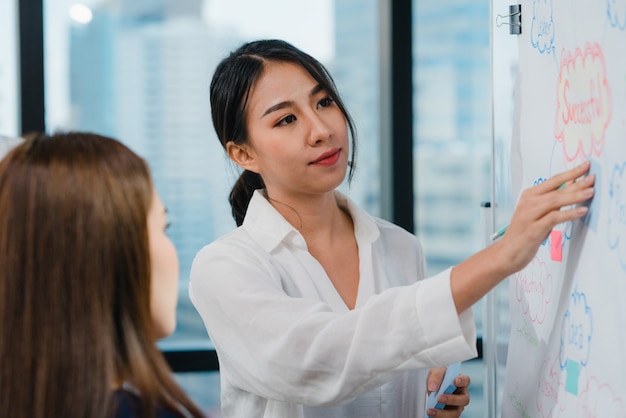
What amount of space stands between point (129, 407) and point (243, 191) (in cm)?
82

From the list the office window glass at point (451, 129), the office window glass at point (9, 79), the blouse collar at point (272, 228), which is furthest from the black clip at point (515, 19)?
the office window glass at point (9, 79)

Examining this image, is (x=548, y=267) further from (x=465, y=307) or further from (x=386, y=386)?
(x=386, y=386)

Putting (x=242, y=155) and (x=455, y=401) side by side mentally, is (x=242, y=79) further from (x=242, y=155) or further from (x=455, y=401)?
(x=455, y=401)

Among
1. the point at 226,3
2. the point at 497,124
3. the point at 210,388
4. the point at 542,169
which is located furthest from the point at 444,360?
the point at 226,3

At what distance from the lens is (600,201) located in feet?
3.74

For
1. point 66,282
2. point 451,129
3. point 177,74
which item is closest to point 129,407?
point 66,282

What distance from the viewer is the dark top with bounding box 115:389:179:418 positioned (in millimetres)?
992

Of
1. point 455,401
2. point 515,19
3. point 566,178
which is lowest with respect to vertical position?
point 455,401

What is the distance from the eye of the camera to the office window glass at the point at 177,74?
291 centimetres

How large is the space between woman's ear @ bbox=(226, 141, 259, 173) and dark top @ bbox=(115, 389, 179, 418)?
692 millimetres

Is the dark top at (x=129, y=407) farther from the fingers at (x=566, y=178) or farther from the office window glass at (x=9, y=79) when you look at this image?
the office window glass at (x=9, y=79)

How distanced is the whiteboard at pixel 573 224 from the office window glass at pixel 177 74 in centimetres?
161

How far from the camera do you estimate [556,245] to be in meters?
1.32

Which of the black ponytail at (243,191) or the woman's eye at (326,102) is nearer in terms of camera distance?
the woman's eye at (326,102)
